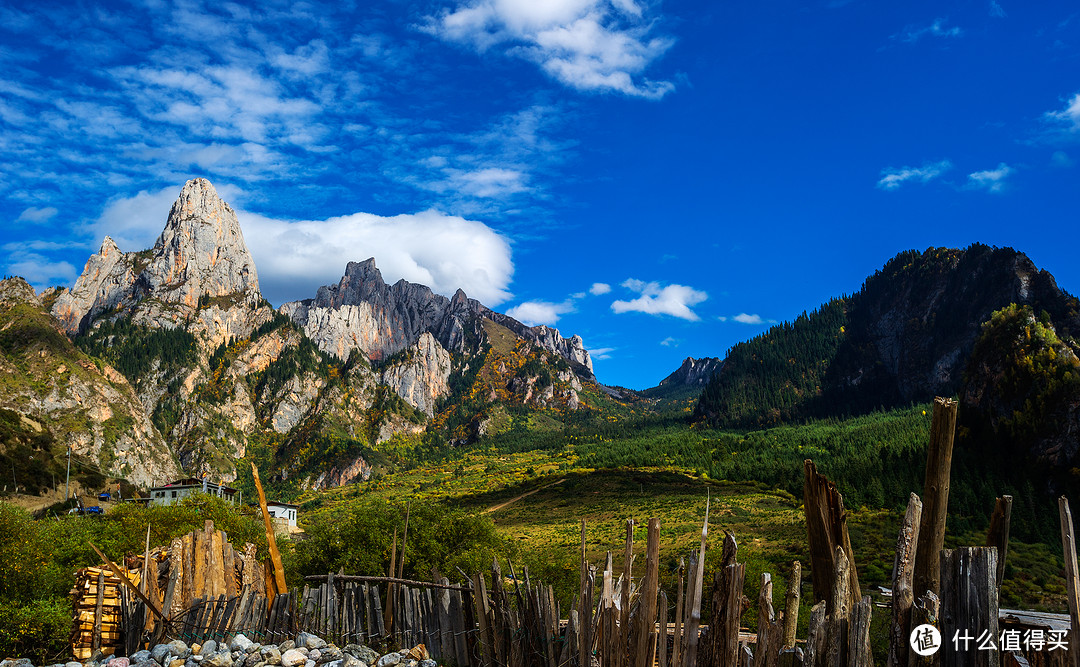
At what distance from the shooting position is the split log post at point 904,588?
13.2 feet

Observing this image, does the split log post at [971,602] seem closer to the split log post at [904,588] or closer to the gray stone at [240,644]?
the split log post at [904,588]

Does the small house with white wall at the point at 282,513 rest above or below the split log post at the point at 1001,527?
below

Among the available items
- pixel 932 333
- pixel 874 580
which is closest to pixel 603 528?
pixel 874 580

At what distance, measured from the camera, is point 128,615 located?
1155 centimetres

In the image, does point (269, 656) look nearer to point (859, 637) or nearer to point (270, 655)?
point (270, 655)

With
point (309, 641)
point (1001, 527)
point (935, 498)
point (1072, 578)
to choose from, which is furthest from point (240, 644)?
point (1072, 578)

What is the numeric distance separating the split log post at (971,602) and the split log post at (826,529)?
0.70m

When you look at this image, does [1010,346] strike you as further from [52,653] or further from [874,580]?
[52,653]

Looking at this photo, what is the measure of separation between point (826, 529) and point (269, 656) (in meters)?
9.34

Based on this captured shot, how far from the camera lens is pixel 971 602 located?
3846 mm

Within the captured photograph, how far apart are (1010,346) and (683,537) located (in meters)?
70.6

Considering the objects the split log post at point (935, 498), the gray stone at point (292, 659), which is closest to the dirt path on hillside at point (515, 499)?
the gray stone at point (292, 659)

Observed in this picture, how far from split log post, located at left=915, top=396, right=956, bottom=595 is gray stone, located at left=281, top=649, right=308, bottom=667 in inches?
355

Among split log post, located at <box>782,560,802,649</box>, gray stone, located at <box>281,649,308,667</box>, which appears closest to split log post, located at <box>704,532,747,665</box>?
split log post, located at <box>782,560,802,649</box>
